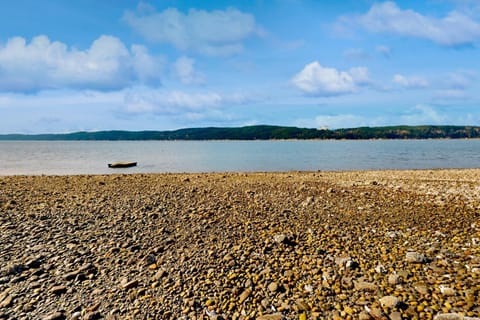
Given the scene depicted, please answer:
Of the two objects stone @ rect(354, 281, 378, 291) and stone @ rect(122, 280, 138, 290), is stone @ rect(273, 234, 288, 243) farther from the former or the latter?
stone @ rect(122, 280, 138, 290)

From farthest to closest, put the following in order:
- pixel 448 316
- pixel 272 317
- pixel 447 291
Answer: pixel 447 291 → pixel 272 317 → pixel 448 316

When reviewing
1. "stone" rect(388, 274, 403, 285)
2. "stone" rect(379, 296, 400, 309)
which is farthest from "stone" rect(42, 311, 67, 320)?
"stone" rect(388, 274, 403, 285)

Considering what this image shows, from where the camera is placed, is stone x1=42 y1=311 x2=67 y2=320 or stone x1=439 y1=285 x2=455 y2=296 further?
stone x1=439 y1=285 x2=455 y2=296

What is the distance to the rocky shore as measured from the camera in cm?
591

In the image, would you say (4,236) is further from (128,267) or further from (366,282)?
(366,282)

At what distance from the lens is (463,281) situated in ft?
20.8

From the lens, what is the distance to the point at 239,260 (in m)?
7.60

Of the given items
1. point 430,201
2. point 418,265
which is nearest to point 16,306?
point 418,265

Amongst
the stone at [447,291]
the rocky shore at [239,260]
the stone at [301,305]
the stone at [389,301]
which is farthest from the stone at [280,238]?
the stone at [447,291]

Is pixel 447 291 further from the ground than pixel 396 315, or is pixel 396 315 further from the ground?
pixel 447 291

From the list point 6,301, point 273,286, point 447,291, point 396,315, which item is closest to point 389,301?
point 396,315

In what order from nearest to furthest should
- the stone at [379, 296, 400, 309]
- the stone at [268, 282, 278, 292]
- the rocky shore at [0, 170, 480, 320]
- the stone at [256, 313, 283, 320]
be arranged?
the stone at [256, 313, 283, 320]
the stone at [379, 296, 400, 309]
the rocky shore at [0, 170, 480, 320]
the stone at [268, 282, 278, 292]

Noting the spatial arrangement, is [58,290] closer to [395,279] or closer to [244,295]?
[244,295]

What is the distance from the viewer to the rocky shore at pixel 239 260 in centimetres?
591
